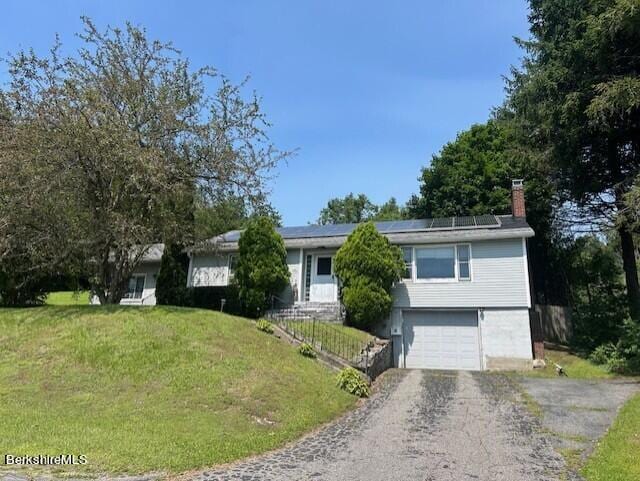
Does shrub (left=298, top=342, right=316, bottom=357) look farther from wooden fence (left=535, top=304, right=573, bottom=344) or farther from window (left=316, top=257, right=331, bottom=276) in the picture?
wooden fence (left=535, top=304, right=573, bottom=344)

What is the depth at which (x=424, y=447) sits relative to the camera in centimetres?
732

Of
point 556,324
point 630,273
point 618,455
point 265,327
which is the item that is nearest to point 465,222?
point 556,324

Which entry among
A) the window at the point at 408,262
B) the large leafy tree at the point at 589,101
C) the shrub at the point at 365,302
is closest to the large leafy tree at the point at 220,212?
the shrub at the point at 365,302

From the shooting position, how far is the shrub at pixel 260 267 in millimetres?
17891

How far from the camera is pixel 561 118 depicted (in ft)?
58.8

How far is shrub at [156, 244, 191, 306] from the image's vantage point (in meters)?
19.3

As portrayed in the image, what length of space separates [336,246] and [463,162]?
53.0 ft

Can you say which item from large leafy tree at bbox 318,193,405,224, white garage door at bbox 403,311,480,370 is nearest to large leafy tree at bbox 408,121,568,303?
white garage door at bbox 403,311,480,370

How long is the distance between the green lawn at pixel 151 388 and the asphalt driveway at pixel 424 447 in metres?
0.58

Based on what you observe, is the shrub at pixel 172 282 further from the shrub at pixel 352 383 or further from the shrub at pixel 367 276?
the shrub at pixel 352 383

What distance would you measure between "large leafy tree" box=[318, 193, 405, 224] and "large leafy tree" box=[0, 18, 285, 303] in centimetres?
3930

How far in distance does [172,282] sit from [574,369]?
52.0 feet

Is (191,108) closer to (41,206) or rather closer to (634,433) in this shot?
(41,206)

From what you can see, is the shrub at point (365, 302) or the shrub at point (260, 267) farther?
the shrub at point (260, 267)
